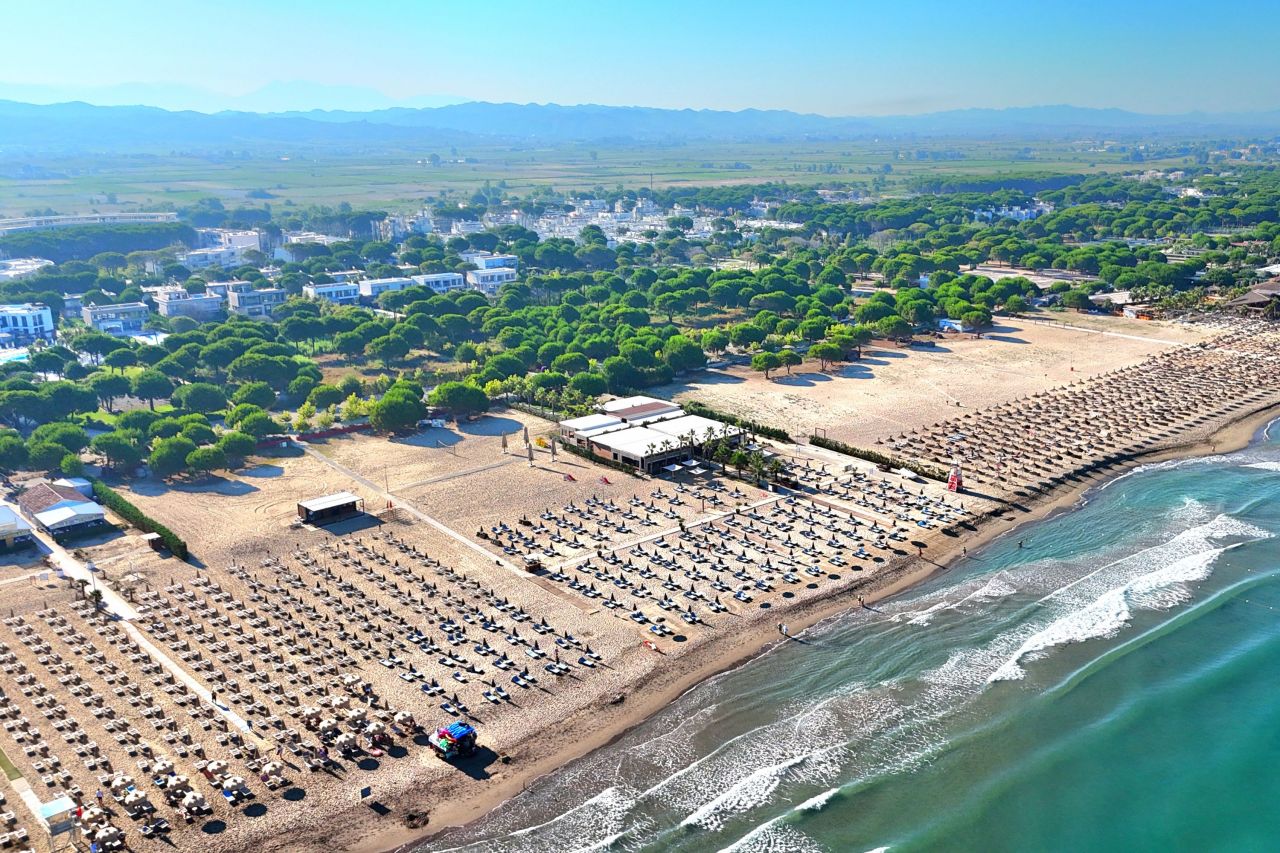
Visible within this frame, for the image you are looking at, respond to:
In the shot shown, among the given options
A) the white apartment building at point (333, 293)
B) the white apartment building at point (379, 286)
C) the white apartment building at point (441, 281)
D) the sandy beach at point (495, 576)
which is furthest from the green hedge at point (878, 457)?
the white apartment building at point (333, 293)

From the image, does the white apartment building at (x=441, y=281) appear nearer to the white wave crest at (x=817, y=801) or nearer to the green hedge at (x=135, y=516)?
the green hedge at (x=135, y=516)

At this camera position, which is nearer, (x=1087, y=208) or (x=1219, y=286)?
(x=1219, y=286)

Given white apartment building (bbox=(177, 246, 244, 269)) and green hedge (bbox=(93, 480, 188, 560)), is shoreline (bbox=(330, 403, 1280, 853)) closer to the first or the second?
green hedge (bbox=(93, 480, 188, 560))

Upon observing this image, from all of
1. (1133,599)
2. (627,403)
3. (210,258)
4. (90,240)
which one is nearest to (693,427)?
(627,403)

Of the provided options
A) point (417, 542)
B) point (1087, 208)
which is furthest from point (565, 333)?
point (1087, 208)

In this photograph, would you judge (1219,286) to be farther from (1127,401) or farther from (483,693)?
(483,693)
